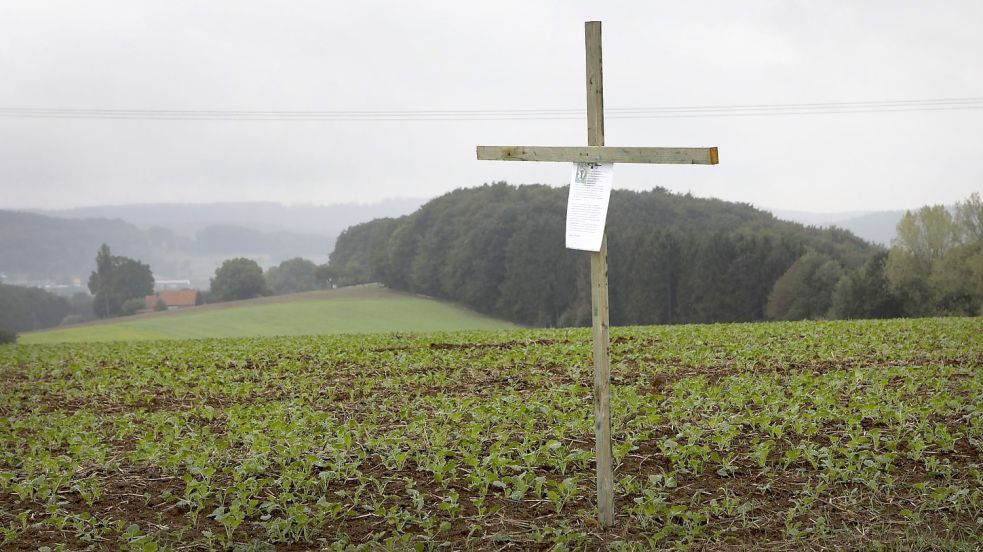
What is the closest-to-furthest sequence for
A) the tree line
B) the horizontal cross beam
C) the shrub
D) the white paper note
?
the white paper note, the horizontal cross beam, the shrub, the tree line

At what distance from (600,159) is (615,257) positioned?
68.7 m

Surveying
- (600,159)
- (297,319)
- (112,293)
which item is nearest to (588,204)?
(600,159)

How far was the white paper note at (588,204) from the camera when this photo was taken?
5984 millimetres

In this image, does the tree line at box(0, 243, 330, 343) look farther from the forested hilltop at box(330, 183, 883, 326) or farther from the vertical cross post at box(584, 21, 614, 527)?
the vertical cross post at box(584, 21, 614, 527)

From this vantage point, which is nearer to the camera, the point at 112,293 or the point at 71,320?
the point at 71,320

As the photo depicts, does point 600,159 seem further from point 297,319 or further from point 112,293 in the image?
point 112,293

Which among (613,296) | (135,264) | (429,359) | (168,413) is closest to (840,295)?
(613,296)

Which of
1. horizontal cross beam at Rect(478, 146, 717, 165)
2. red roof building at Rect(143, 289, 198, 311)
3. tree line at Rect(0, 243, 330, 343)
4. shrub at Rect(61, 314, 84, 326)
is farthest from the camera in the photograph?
red roof building at Rect(143, 289, 198, 311)

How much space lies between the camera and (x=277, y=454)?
27.9 ft

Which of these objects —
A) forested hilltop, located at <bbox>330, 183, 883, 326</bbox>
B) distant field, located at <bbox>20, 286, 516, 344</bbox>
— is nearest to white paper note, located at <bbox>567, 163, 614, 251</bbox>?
distant field, located at <bbox>20, 286, 516, 344</bbox>

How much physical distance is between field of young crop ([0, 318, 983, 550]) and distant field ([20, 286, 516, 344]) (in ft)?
153

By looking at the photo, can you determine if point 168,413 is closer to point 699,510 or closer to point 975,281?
point 699,510

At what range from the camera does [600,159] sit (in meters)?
6.18

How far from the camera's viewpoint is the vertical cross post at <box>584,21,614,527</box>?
6199 millimetres
